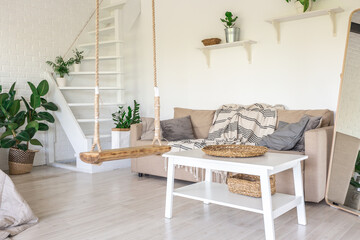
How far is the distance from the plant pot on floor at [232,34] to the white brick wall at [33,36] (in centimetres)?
274

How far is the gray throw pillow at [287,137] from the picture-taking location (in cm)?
339

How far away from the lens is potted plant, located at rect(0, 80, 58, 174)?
4.57 metres

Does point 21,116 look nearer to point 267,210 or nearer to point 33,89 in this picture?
point 33,89

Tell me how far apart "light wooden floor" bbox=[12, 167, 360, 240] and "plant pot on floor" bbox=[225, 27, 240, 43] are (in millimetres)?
2029

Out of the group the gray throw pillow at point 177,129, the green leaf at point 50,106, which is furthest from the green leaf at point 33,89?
the gray throw pillow at point 177,129

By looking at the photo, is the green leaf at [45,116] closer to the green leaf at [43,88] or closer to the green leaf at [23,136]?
the green leaf at [43,88]

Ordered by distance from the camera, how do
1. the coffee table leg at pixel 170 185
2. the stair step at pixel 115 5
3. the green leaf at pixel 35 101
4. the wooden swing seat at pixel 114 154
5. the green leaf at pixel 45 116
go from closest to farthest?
the wooden swing seat at pixel 114 154 < the coffee table leg at pixel 170 185 < the green leaf at pixel 35 101 < the green leaf at pixel 45 116 < the stair step at pixel 115 5

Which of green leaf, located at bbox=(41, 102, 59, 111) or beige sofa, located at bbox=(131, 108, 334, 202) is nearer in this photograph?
beige sofa, located at bbox=(131, 108, 334, 202)

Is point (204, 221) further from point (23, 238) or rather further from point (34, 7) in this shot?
point (34, 7)

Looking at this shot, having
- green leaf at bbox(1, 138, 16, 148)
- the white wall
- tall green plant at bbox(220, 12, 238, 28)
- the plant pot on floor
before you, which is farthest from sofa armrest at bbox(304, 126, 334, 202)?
green leaf at bbox(1, 138, 16, 148)

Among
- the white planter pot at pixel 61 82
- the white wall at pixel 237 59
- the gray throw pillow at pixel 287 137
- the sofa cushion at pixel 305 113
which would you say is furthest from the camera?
the white planter pot at pixel 61 82

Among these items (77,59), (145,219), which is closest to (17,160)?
(77,59)

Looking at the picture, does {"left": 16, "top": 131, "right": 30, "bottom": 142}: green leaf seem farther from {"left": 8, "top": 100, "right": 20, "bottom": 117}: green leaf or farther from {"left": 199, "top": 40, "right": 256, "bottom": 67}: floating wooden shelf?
{"left": 199, "top": 40, "right": 256, "bottom": 67}: floating wooden shelf

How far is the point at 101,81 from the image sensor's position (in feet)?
20.0
